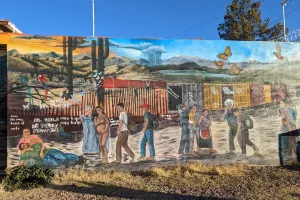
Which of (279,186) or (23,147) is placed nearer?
(279,186)

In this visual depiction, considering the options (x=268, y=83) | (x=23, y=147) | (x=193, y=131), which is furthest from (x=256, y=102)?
(x=23, y=147)

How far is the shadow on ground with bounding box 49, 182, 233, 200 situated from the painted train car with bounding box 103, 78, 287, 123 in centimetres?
209

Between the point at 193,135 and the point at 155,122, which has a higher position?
the point at 155,122

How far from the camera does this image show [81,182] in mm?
7320

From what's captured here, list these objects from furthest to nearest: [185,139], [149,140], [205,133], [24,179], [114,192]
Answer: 1. [205,133]
2. [185,139]
3. [149,140]
4. [24,179]
5. [114,192]

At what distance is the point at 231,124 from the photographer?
8859 millimetres

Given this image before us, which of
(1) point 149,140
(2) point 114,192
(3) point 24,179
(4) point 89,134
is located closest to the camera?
(2) point 114,192

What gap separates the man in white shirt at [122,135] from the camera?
325 inches

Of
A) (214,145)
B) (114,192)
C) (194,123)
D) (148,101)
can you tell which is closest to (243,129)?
(214,145)

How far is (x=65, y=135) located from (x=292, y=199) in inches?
215

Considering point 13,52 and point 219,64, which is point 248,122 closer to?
point 219,64

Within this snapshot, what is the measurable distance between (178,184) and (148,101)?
248 centimetres

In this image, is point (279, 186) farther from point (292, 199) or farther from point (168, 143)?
point (168, 143)

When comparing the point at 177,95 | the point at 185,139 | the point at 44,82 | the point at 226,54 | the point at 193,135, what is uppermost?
the point at 226,54
